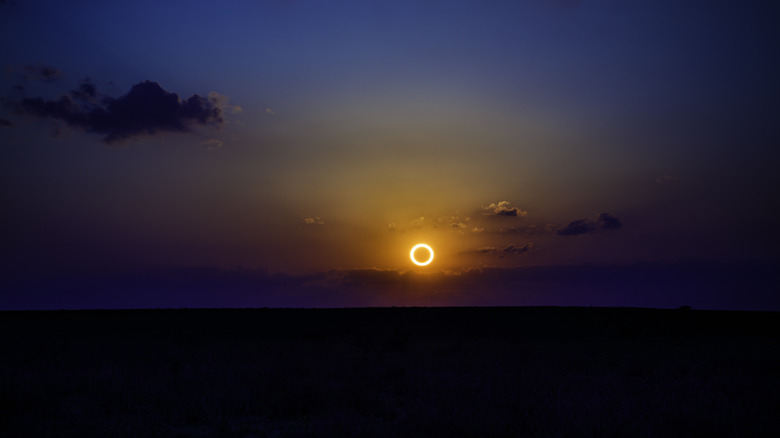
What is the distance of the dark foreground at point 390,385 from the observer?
10516 millimetres

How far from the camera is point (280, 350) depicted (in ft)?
74.9

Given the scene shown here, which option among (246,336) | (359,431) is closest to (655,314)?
(246,336)

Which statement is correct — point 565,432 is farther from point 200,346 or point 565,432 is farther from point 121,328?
point 121,328

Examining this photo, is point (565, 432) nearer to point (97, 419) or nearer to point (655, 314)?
point (97, 419)

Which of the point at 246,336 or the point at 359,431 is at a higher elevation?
the point at 246,336

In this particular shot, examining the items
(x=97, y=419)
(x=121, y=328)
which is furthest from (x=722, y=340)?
(x=121, y=328)

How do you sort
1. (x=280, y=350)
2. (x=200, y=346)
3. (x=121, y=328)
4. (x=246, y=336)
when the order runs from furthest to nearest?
(x=121, y=328) < (x=246, y=336) < (x=200, y=346) < (x=280, y=350)

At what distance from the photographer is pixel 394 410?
12.1 meters

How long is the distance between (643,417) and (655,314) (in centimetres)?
3650

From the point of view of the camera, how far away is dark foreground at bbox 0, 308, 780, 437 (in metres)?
10.5

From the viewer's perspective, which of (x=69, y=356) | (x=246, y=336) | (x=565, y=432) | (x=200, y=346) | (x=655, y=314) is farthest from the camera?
(x=655, y=314)

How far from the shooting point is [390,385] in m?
14.8

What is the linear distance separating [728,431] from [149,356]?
1793cm

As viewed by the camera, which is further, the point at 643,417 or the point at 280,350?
the point at 280,350
